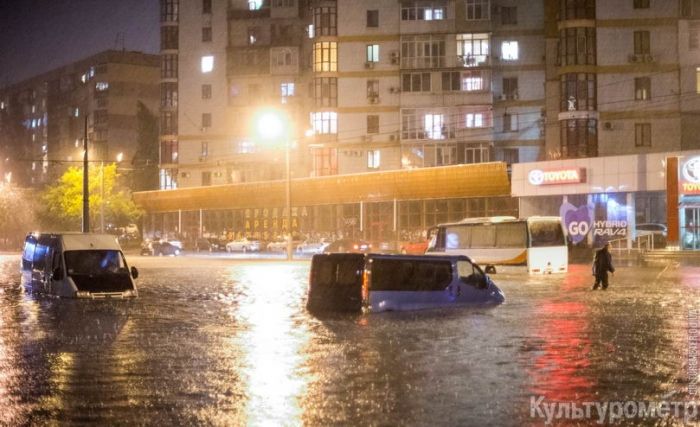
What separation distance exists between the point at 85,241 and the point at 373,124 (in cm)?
5286

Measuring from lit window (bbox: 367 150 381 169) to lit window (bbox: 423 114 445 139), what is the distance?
4904 mm

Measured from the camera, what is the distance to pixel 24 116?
464ft

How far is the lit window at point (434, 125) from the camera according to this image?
7438 cm

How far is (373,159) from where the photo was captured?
77.6 metres

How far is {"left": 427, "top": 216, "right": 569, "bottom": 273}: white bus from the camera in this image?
3984 centimetres

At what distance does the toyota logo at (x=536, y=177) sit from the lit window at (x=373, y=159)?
1964 cm

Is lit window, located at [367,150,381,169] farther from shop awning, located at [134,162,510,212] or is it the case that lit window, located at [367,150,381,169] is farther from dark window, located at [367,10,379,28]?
dark window, located at [367,10,379,28]

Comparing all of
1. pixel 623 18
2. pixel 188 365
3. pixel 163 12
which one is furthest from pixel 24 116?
pixel 188 365

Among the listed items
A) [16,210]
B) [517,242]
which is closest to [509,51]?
[517,242]

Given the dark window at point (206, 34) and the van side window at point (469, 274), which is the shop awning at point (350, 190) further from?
the van side window at point (469, 274)

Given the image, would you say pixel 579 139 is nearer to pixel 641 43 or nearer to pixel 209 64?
pixel 641 43

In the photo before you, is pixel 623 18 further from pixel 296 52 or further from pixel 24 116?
pixel 24 116

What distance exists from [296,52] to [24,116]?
231 ft

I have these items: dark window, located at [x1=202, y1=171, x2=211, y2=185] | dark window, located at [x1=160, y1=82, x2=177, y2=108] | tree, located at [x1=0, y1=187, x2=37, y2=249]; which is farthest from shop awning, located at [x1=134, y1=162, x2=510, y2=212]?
tree, located at [x1=0, y1=187, x2=37, y2=249]
